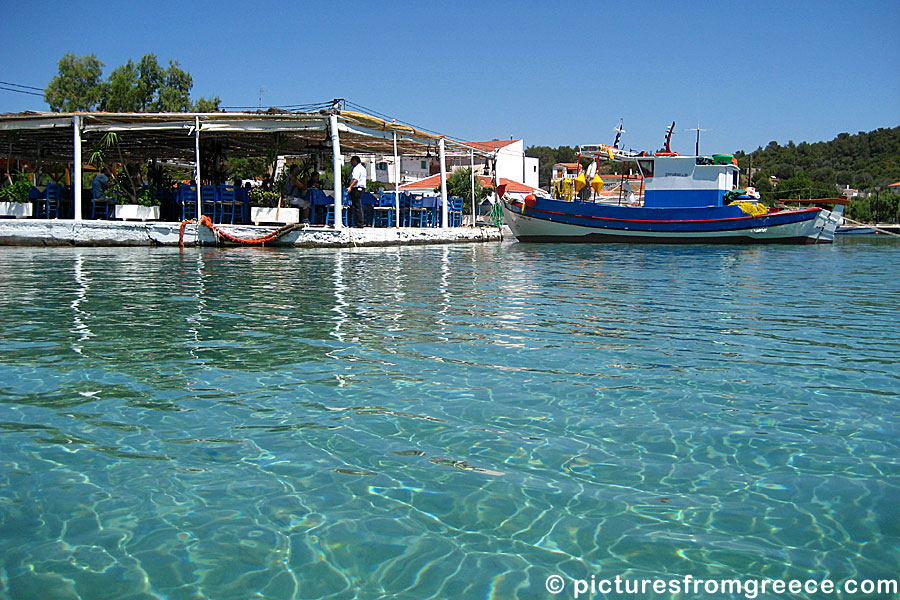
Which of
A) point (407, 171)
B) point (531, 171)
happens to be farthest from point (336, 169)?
point (531, 171)

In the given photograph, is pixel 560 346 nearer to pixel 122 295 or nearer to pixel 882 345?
pixel 882 345

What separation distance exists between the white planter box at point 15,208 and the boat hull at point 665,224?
15433 mm

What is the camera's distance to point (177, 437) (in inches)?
147

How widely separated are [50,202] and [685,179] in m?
19.8

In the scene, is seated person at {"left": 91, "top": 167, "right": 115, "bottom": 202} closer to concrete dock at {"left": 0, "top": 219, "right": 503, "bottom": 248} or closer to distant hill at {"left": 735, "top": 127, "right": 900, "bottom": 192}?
concrete dock at {"left": 0, "top": 219, "right": 503, "bottom": 248}

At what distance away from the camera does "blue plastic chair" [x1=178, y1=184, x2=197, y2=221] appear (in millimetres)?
17856

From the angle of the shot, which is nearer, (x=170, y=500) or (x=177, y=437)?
(x=170, y=500)

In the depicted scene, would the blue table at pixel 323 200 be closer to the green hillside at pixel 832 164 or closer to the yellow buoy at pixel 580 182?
the yellow buoy at pixel 580 182

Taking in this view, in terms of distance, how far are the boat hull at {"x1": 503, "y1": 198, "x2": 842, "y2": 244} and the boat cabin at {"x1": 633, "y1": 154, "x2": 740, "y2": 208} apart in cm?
71

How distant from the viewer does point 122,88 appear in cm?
4578

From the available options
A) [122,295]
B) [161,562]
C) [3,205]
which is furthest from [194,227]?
[161,562]

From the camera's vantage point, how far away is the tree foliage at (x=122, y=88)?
45.9 meters

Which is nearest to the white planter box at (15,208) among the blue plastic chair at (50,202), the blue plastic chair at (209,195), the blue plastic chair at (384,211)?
the blue plastic chair at (50,202)

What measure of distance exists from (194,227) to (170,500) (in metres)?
16.0
